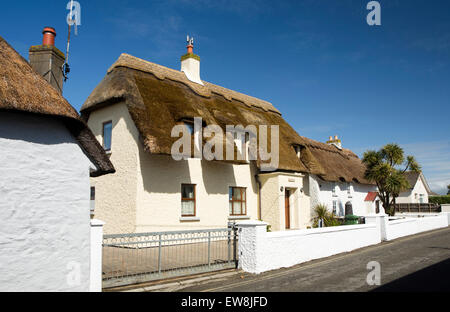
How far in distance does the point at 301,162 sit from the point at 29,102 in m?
17.4

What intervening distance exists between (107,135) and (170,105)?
3.38 meters

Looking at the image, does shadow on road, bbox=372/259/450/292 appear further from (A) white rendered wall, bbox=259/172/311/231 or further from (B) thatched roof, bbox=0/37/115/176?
(A) white rendered wall, bbox=259/172/311/231

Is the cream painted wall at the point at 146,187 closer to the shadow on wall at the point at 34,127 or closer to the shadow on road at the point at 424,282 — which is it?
the shadow on wall at the point at 34,127

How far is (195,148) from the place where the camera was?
1481cm

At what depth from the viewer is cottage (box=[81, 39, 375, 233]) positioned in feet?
46.5

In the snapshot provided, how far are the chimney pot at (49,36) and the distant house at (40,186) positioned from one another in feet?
8.11

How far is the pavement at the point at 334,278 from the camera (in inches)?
306

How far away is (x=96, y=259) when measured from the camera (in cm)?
705

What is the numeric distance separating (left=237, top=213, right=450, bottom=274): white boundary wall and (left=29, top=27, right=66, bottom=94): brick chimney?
6786mm

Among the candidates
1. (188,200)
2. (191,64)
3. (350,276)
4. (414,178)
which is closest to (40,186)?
(350,276)

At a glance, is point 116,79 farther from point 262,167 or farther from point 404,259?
point 404,259

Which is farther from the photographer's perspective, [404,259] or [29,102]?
[404,259]
